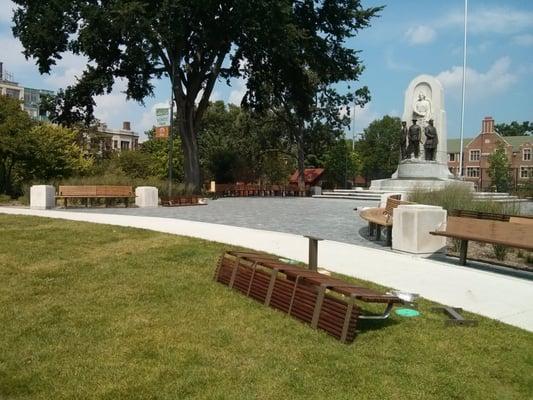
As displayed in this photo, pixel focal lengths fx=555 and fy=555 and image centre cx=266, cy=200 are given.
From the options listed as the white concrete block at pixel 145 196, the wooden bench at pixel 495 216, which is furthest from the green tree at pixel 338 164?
the wooden bench at pixel 495 216

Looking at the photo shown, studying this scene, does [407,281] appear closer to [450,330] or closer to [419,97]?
[450,330]

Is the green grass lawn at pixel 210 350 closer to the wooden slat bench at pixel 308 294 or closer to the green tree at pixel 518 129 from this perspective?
the wooden slat bench at pixel 308 294

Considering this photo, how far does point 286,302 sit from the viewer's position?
575cm

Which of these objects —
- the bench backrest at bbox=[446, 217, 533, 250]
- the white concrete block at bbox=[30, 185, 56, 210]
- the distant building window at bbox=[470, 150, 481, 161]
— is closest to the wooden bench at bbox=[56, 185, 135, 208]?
the white concrete block at bbox=[30, 185, 56, 210]

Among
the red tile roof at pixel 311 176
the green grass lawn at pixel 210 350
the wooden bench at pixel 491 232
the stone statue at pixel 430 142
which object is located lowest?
the green grass lawn at pixel 210 350

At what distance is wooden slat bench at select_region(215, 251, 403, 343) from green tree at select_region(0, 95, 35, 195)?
23.2 meters

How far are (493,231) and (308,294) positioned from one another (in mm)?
4330

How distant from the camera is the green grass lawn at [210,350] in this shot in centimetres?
398

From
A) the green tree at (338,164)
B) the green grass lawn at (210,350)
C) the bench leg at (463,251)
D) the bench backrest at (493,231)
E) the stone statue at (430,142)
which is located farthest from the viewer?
the green tree at (338,164)

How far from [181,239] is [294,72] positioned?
23533 millimetres

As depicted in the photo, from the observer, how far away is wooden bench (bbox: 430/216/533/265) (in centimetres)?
801

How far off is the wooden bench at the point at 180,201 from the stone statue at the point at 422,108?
15947 millimetres

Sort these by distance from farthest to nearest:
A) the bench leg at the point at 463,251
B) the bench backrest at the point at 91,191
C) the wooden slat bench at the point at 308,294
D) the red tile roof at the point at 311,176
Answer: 1. the red tile roof at the point at 311,176
2. the bench backrest at the point at 91,191
3. the bench leg at the point at 463,251
4. the wooden slat bench at the point at 308,294

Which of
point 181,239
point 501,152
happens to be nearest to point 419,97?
point 181,239
